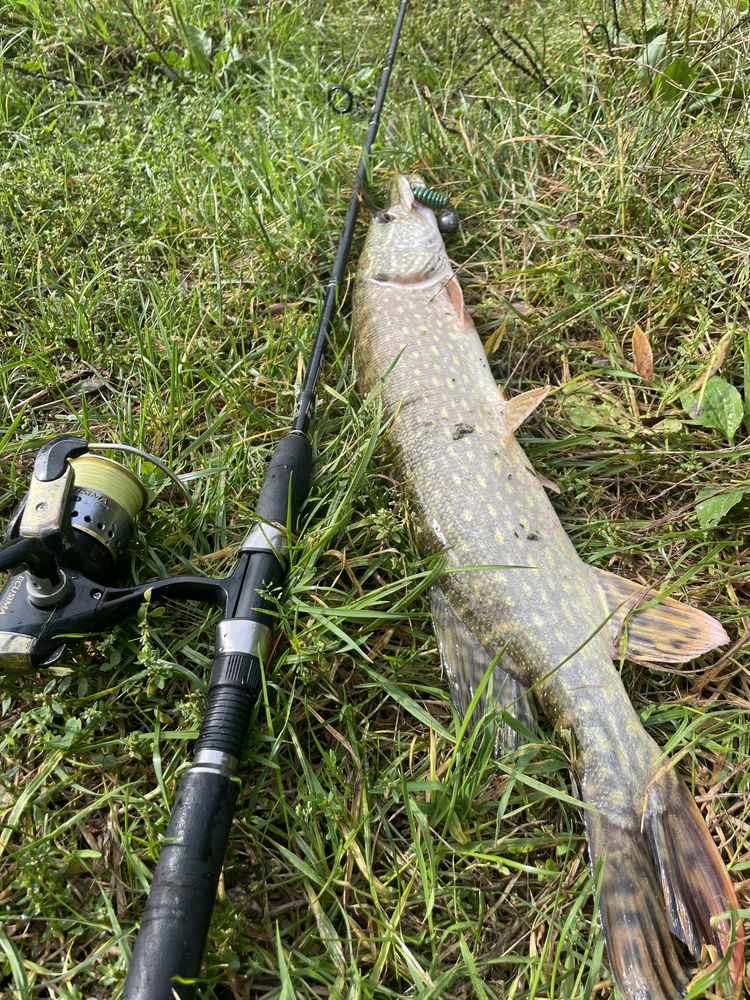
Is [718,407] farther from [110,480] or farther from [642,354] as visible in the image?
[110,480]

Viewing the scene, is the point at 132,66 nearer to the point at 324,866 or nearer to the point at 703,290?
the point at 703,290

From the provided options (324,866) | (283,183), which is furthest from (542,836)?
(283,183)

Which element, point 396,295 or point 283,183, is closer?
point 396,295

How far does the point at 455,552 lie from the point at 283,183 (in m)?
2.04

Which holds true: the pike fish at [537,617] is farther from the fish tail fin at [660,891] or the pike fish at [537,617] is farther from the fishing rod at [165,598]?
the fishing rod at [165,598]

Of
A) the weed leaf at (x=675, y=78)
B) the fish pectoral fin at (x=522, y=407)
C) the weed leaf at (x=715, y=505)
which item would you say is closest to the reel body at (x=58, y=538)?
the fish pectoral fin at (x=522, y=407)

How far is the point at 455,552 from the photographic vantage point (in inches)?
89.0

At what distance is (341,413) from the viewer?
2.82 meters

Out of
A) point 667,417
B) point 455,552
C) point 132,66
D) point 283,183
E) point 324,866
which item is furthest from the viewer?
point 132,66

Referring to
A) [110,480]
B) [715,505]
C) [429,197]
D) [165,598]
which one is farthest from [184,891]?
[429,197]

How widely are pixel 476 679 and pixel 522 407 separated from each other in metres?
0.96

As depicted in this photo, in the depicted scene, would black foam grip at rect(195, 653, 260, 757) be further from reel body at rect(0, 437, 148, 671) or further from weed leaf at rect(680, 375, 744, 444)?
weed leaf at rect(680, 375, 744, 444)

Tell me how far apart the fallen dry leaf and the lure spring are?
42.6 inches

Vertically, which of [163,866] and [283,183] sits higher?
[283,183]
